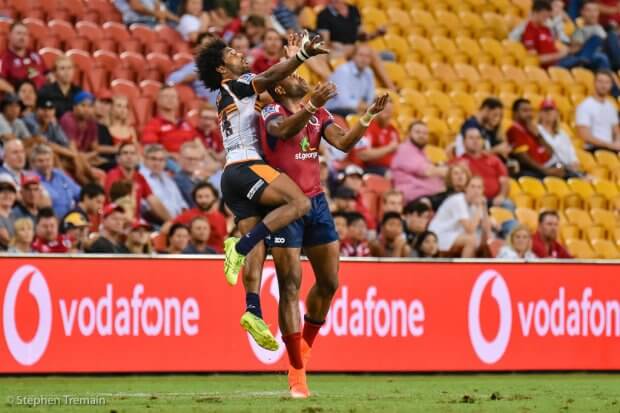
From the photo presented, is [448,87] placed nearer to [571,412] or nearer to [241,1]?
[241,1]

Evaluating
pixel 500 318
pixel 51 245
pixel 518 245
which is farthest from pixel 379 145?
pixel 51 245

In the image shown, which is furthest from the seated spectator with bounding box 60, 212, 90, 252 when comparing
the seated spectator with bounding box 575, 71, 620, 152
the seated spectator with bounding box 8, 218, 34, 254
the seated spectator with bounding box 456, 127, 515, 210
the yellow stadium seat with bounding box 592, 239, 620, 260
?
the seated spectator with bounding box 575, 71, 620, 152

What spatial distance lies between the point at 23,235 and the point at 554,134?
9.13 m

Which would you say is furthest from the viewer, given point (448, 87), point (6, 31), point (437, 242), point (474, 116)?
point (448, 87)

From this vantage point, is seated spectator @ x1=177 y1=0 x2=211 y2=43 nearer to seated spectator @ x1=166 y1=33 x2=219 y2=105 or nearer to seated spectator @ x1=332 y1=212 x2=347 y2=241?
seated spectator @ x1=166 y1=33 x2=219 y2=105

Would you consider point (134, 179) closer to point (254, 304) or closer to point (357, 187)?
point (357, 187)

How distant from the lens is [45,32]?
17.7 meters

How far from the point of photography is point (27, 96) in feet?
51.9

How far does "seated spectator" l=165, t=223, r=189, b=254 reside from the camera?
14.6 meters

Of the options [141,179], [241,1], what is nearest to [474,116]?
[241,1]

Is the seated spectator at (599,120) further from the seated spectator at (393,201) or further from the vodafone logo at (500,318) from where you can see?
the vodafone logo at (500,318)

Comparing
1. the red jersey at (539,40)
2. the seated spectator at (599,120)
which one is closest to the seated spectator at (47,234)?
the seated spectator at (599,120)

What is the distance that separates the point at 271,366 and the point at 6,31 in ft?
20.0

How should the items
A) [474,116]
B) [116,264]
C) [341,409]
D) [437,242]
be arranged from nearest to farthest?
[341,409] < [116,264] < [437,242] < [474,116]
